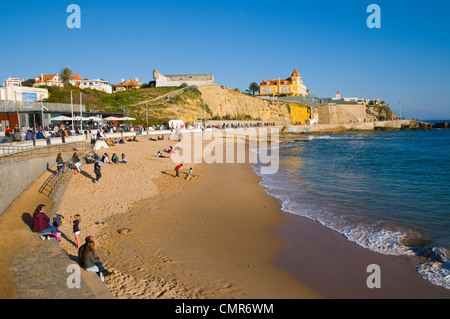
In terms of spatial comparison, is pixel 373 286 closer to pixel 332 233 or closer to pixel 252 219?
pixel 332 233

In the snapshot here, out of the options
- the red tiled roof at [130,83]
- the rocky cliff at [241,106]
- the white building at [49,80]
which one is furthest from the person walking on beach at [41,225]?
the red tiled roof at [130,83]

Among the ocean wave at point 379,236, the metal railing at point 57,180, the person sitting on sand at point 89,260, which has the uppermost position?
the metal railing at point 57,180

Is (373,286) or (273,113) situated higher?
(273,113)

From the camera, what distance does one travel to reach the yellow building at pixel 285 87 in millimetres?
95438

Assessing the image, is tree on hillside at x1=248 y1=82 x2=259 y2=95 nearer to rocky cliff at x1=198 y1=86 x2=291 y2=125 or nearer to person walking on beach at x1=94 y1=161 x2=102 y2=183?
rocky cliff at x1=198 y1=86 x2=291 y2=125

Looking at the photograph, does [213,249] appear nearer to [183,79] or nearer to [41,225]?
[41,225]

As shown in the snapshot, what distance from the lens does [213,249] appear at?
827cm

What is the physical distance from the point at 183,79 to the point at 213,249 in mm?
71604

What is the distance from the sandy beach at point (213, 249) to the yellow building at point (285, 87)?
86774mm

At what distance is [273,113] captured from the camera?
242 feet

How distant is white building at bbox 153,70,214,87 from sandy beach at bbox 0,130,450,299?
204 ft

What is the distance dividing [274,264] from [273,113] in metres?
68.3

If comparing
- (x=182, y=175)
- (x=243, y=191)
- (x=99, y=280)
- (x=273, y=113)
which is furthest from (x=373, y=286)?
(x=273, y=113)

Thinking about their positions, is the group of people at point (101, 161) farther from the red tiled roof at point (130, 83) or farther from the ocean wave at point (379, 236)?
the red tiled roof at point (130, 83)
